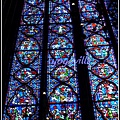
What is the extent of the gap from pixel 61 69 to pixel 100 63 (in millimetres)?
1078

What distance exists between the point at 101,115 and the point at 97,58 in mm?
2082

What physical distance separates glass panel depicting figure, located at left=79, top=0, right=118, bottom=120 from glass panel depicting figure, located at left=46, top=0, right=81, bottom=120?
17.2 inches

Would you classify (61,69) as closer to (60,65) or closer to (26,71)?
(60,65)

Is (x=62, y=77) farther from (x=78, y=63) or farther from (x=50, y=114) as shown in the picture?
(x=50, y=114)

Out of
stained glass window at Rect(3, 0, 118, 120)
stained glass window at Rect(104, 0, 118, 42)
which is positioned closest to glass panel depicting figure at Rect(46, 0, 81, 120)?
stained glass window at Rect(3, 0, 118, 120)

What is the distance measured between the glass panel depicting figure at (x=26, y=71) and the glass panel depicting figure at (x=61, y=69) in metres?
0.32

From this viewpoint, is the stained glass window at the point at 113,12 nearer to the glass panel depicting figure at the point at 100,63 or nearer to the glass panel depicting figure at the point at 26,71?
the glass panel depicting figure at the point at 100,63

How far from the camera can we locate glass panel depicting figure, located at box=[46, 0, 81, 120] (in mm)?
8641

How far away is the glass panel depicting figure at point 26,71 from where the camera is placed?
8680 millimetres

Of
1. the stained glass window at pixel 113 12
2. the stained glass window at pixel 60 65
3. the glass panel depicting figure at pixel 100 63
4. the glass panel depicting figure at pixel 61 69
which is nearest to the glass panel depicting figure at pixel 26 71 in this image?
the stained glass window at pixel 60 65

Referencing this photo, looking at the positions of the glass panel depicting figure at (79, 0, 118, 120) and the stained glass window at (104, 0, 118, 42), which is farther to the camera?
the stained glass window at (104, 0, 118, 42)

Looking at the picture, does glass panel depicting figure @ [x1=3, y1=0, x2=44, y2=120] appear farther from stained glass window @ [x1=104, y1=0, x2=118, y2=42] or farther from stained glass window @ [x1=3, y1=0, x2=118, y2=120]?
stained glass window @ [x1=104, y1=0, x2=118, y2=42]

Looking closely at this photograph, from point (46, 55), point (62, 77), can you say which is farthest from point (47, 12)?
point (62, 77)

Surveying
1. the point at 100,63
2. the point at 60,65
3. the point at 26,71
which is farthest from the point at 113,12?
the point at 26,71
